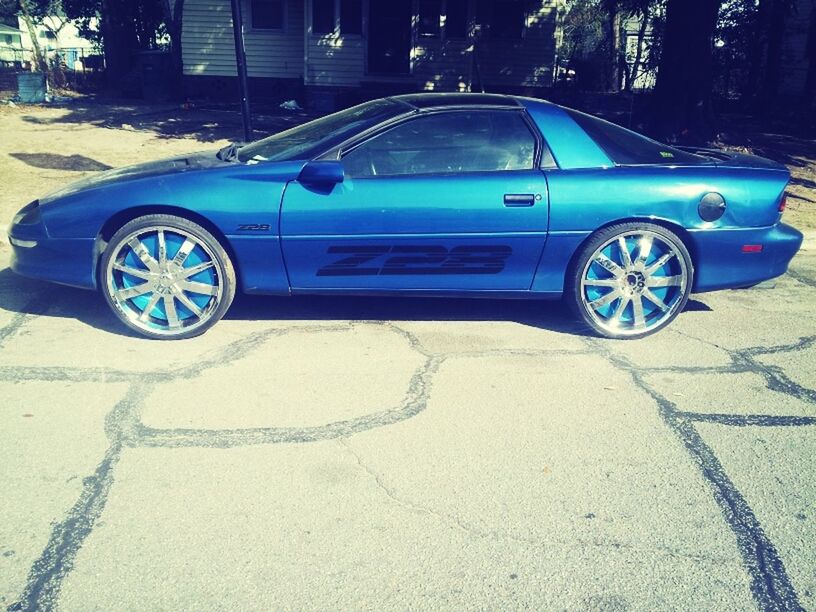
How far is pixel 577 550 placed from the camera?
2.72 m

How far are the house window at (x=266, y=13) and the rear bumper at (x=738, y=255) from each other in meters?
17.1

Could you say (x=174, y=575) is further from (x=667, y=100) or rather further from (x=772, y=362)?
(x=667, y=100)

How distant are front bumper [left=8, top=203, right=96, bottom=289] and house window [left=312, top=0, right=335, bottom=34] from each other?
50.5ft

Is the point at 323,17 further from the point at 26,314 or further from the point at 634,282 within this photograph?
the point at 634,282

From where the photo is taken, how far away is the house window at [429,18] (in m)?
18.7

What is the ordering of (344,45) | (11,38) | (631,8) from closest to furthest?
1. (631,8)
2. (344,45)
3. (11,38)

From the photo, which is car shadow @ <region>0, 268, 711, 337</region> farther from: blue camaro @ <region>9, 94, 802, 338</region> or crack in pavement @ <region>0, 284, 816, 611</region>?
blue camaro @ <region>9, 94, 802, 338</region>

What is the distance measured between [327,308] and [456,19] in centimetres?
1545

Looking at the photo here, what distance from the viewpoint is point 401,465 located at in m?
3.25

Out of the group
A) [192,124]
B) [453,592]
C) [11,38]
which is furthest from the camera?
[11,38]

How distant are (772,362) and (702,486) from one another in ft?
5.45

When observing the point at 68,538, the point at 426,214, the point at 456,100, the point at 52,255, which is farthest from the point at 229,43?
the point at 68,538

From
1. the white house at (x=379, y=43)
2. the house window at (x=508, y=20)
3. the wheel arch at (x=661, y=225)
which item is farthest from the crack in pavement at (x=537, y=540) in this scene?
the house window at (x=508, y=20)

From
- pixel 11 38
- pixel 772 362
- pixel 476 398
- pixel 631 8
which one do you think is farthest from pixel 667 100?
pixel 11 38
